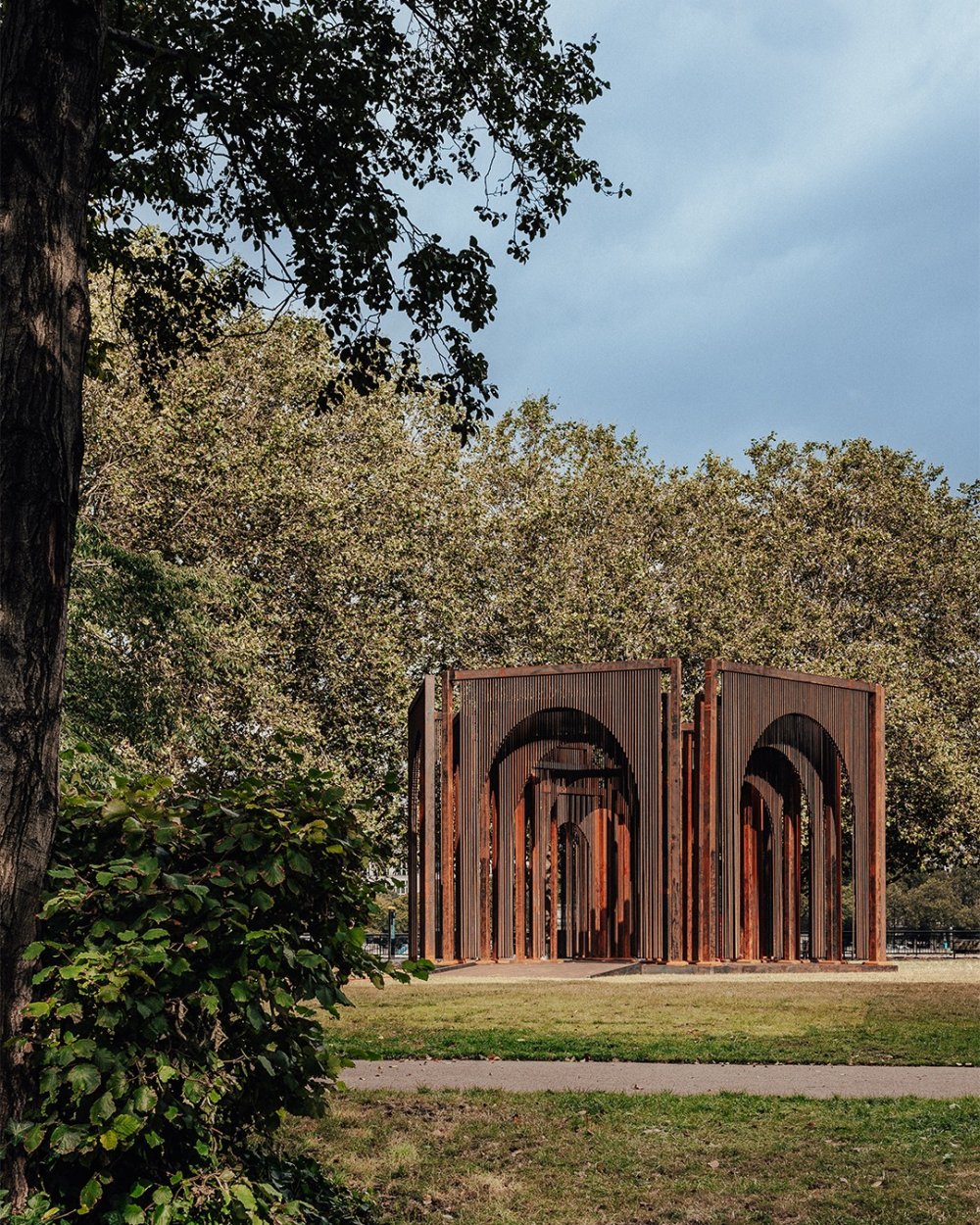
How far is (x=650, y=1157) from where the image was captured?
24.8 ft

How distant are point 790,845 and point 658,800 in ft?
19.1

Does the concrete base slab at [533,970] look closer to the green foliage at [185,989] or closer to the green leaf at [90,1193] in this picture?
the green foliage at [185,989]

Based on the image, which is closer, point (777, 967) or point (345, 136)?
point (345, 136)

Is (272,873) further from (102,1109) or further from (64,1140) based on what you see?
(64,1140)

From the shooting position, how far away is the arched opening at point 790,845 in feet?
80.7

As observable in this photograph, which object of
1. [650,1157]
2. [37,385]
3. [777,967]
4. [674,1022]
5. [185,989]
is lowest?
[777,967]

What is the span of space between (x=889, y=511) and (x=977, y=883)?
40309mm

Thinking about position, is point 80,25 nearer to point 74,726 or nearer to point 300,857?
point 300,857

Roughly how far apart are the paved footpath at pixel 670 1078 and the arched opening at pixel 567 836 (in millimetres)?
11435

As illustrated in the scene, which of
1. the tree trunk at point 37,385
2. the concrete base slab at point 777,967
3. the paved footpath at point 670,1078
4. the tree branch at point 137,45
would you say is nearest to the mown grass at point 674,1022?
the paved footpath at point 670,1078

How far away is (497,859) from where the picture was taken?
2291cm

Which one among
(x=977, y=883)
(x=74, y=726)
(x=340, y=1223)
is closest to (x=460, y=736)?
(x=74, y=726)

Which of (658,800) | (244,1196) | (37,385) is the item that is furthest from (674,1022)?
(37,385)

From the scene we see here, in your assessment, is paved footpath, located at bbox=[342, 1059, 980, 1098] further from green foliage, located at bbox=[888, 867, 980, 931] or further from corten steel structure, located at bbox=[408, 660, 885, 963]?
green foliage, located at bbox=[888, 867, 980, 931]
